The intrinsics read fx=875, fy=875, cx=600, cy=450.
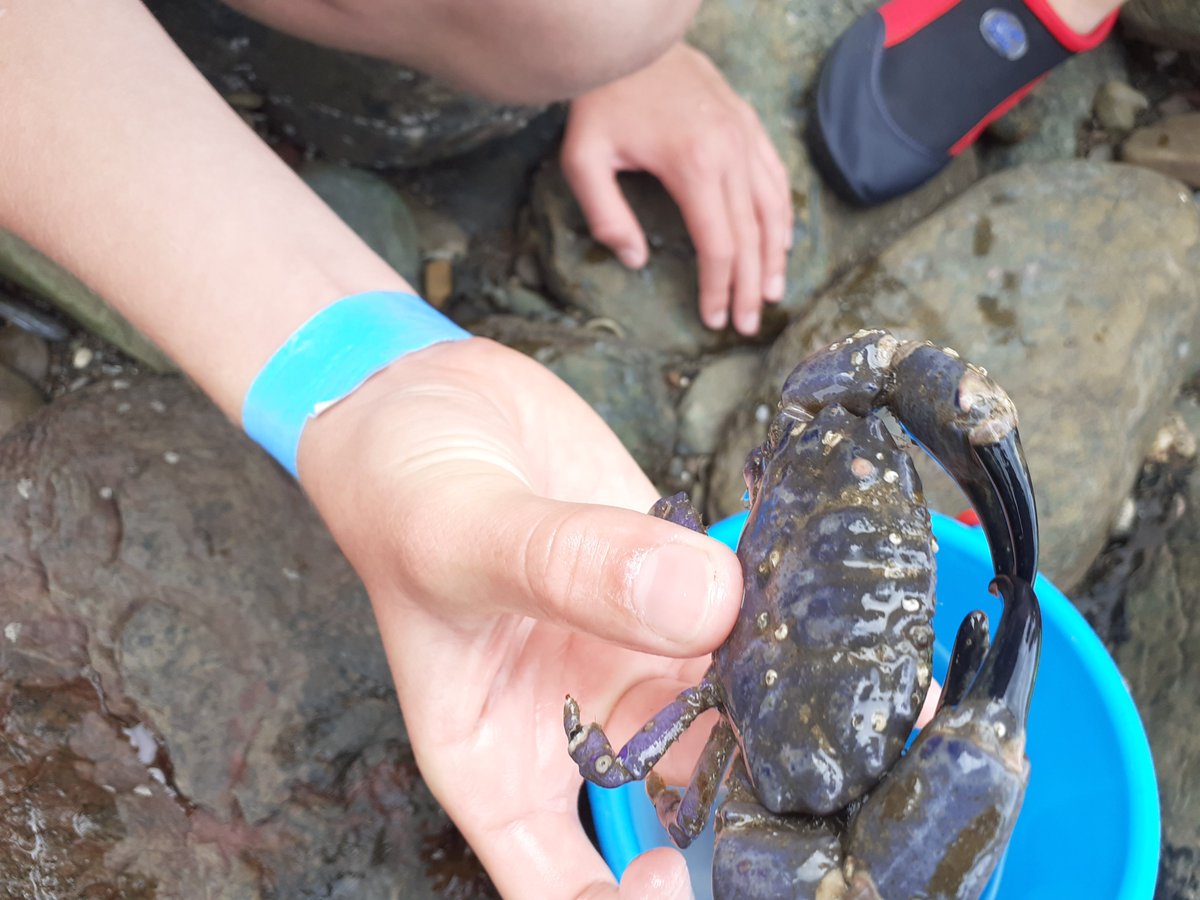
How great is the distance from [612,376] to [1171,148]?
7.93ft

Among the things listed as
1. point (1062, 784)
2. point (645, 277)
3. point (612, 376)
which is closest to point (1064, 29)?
point (645, 277)

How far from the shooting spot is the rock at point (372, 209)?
10.8 ft

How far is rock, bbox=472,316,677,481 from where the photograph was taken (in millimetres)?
3129

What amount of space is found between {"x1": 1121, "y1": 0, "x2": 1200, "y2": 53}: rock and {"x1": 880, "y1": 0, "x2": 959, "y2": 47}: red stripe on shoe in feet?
2.78

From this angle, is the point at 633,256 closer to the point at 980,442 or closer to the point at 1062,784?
the point at 980,442

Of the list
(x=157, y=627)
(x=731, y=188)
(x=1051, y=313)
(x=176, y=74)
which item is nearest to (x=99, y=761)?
(x=157, y=627)

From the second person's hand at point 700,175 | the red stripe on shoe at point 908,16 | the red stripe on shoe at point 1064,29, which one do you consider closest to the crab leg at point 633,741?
the second person's hand at point 700,175

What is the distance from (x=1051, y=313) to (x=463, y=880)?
244cm

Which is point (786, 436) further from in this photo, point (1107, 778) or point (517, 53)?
point (517, 53)

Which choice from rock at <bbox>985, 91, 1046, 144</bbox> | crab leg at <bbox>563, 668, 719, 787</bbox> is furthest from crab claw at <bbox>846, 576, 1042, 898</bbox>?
rock at <bbox>985, 91, 1046, 144</bbox>

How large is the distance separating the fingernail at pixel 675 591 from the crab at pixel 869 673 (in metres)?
0.29

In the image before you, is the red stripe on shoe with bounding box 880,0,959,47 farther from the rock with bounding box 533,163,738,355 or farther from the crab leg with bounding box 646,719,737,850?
the crab leg with bounding box 646,719,737,850

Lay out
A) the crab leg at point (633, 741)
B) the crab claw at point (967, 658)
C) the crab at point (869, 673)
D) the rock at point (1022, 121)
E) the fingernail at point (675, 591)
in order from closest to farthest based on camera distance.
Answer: the fingernail at point (675, 591)
the crab at point (869, 673)
the crab claw at point (967, 658)
the crab leg at point (633, 741)
the rock at point (1022, 121)

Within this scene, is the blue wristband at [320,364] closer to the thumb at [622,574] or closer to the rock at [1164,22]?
the thumb at [622,574]
